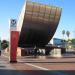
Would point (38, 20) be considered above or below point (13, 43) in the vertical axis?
above

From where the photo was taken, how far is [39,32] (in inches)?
3243

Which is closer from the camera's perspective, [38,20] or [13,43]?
[13,43]

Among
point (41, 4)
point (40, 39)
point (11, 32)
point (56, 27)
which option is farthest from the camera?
point (40, 39)

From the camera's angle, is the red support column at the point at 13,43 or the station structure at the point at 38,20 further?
the station structure at the point at 38,20

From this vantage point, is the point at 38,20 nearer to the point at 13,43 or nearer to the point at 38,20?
the point at 38,20

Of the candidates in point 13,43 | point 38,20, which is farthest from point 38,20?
point 13,43

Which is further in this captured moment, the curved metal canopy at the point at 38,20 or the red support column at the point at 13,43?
the curved metal canopy at the point at 38,20

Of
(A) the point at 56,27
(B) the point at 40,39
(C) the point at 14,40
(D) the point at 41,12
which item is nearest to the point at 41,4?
(D) the point at 41,12

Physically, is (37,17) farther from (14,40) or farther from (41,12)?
(14,40)

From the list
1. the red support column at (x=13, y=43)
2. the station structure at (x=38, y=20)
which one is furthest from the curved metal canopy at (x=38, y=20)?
the red support column at (x=13, y=43)

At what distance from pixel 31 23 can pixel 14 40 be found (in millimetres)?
43700

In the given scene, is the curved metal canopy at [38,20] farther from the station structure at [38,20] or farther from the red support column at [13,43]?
the red support column at [13,43]

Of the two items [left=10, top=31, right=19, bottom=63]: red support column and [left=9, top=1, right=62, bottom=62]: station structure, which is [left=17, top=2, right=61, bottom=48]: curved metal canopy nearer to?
[left=9, top=1, right=62, bottom=62]: station structure

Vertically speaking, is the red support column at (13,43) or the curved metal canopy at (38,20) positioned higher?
the curved metal canopy at (38,20)
